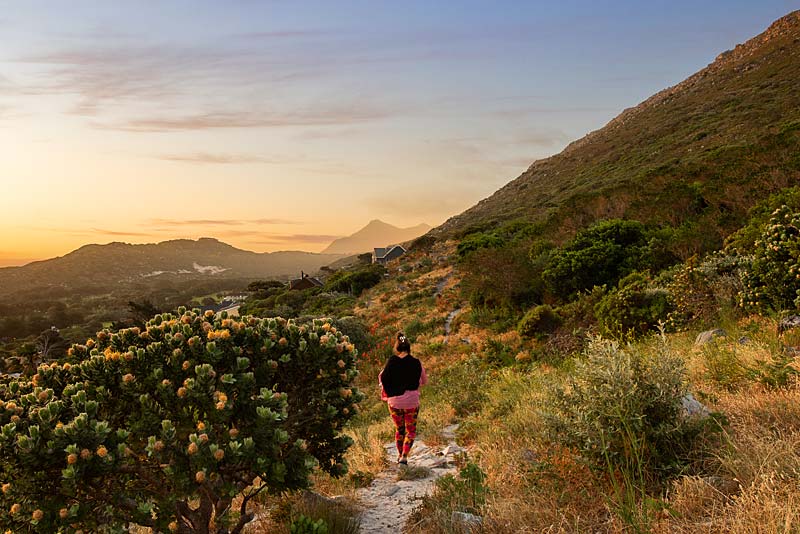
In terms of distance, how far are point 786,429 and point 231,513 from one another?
5110 mm

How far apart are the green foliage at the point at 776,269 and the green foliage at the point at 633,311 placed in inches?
71.6

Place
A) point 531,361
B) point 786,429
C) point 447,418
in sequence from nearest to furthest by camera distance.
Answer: point 786,429
point 447,418
point 531,361

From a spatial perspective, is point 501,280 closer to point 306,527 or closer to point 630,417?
point 630,417

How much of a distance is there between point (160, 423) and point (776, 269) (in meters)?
9.33

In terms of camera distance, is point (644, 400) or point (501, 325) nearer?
point (644, 400)

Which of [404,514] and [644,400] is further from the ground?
[644,400]

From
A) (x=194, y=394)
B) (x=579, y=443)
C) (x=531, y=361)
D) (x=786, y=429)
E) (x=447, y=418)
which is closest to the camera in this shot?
(x=194, y=394)

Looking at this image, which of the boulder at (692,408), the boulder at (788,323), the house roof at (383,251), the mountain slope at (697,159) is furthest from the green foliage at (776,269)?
the house roof at (383,251)

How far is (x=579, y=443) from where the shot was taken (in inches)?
167

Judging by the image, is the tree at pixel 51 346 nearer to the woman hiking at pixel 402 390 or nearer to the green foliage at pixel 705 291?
the woman hiking at pixel 402 390

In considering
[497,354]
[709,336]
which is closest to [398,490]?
[709,336]

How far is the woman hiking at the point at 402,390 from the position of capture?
7008 millimetres

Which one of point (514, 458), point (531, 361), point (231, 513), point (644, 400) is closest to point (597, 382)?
point (644, 400)

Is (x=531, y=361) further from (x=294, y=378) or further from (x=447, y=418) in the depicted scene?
(x=294, y=378)
